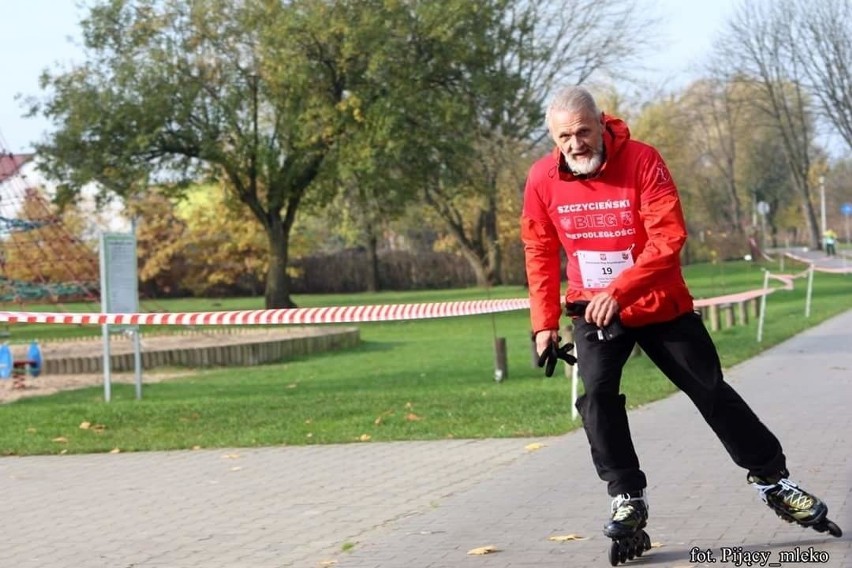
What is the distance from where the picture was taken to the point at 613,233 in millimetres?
5656

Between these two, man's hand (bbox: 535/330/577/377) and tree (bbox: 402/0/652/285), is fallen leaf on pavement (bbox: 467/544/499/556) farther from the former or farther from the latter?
tree (bbox: 402/0/652/285)

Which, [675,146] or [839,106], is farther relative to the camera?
[839,106]

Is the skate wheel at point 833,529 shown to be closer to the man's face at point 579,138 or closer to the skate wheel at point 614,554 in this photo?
the skate wheel at point 614,554

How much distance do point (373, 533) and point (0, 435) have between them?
6037 mm

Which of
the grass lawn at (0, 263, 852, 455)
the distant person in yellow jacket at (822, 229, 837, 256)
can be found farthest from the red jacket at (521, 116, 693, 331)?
the distant person in yellow jacket at (822, 229, 837, 256)

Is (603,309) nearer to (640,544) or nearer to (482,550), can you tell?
(640,544)

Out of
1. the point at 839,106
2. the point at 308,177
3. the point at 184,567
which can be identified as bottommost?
the point at 184,567

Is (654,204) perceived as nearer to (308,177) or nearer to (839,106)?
(308,177)

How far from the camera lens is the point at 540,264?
5789mm

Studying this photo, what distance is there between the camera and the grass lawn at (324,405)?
1110cm

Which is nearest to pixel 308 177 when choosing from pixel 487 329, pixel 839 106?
pixel 487 329

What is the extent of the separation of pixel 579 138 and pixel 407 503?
2994 millimetres

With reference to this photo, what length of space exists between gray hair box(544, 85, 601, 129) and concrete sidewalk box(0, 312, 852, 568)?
6.08ft

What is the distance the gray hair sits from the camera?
18.2 feet
